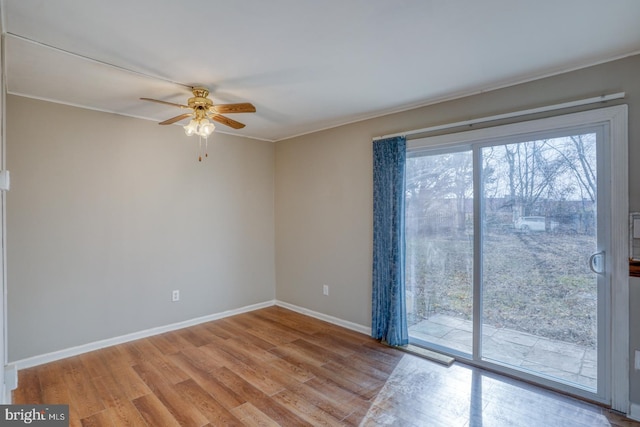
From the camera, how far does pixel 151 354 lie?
329cm

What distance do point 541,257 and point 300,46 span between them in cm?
253

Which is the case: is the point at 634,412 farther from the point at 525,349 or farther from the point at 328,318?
the point at 328,318

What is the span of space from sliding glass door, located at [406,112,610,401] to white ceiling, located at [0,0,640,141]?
25.8 inches

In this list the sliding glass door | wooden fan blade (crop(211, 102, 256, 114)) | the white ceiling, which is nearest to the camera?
the white ceiling

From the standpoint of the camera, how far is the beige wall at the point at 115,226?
9.95 feet

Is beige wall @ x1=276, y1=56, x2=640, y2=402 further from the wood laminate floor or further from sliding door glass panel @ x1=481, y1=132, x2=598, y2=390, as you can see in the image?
the wood laminate floor

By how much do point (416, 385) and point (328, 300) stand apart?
1734 millimetres

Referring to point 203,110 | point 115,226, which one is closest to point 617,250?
point 203,110

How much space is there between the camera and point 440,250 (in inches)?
130

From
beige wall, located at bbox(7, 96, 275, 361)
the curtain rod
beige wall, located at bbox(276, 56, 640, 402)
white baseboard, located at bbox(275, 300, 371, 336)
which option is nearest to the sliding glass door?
the curtain rod

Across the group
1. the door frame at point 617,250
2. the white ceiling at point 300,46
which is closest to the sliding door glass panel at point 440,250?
the white ceiling at point 300,46

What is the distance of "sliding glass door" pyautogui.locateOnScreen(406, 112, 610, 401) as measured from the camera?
8.16 ft

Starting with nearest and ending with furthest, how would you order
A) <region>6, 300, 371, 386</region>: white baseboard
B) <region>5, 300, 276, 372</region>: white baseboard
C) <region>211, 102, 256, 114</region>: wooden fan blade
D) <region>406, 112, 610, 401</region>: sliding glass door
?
<region>406, 112, 610, 401</region>: sliding glass door → <region>211, 102, 256, 114</region>: wooden fan blade → <region>6, 300, 371, 386</region>: white baseboard → <region>5, 300, 276, 372</region>: white baseboard

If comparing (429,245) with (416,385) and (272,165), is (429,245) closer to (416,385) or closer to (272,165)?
(416,385)
